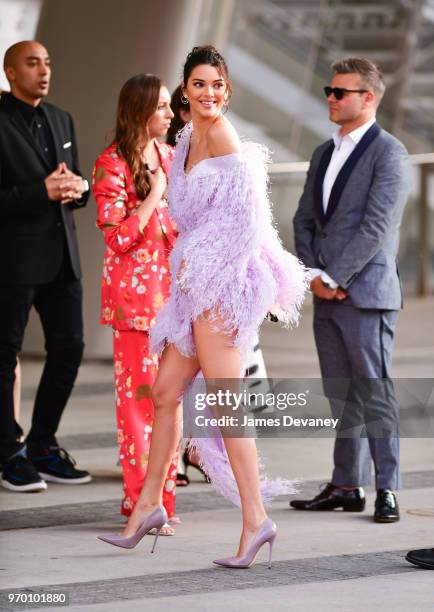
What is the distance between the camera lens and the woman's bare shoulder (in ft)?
16.3

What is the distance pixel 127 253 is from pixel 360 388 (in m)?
1.18

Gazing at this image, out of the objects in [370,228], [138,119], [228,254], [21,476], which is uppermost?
[138,119]

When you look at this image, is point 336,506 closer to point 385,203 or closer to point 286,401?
point 286,401

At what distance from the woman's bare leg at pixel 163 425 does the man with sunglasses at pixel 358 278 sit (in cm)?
104

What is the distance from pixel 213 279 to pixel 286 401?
4.85ft

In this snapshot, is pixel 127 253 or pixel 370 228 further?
pixel 370 228

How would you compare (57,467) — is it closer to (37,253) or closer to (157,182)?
(37,253)

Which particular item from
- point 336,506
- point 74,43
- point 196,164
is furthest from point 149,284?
point 74,43

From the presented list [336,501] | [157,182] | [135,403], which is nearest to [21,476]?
[135,403]

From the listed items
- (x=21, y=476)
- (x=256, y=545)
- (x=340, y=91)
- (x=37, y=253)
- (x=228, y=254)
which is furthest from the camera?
(x=37, y=253)

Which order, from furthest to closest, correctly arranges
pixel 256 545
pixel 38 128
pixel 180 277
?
pixel 38 128 < pixel 180 277 < pixel 256 545

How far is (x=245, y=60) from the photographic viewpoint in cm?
1739

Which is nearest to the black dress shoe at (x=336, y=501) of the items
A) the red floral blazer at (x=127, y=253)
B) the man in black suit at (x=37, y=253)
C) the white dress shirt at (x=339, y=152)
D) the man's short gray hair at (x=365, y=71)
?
the white dress shirt at (x=339, y=152)

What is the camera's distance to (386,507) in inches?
228
